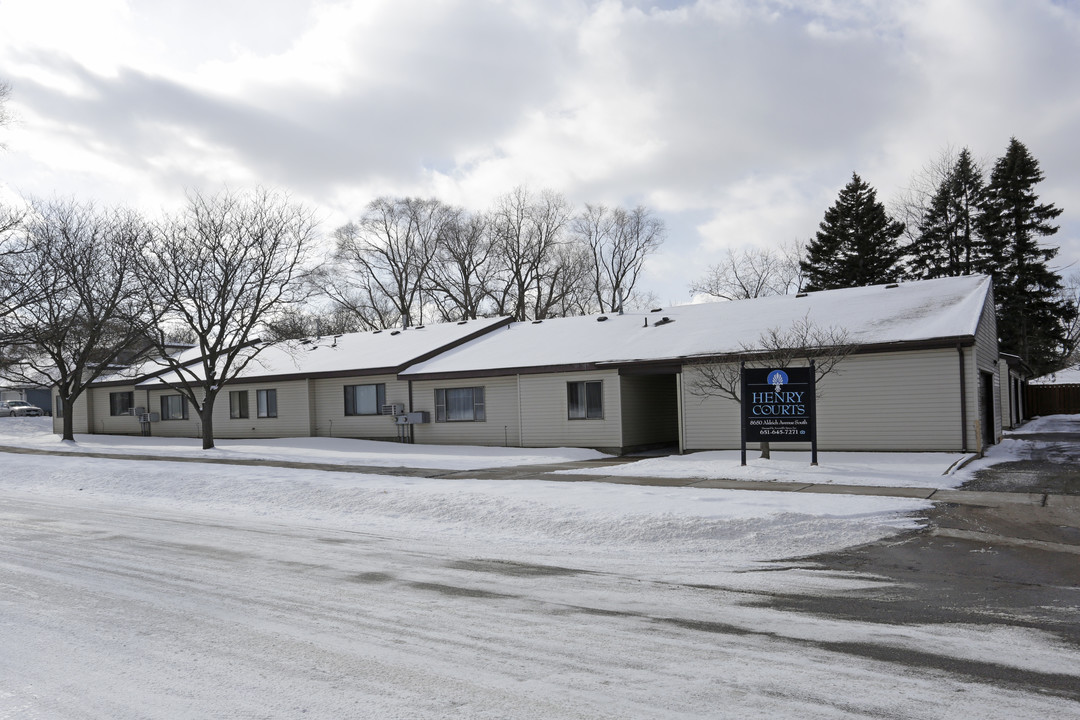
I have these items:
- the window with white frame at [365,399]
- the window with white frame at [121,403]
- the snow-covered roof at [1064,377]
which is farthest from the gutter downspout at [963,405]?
the snow-covered roof at [1064,377]

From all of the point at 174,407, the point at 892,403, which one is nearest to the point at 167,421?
the point at 174,407

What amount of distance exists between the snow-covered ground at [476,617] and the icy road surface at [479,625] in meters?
0.03

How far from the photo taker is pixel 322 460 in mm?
21094

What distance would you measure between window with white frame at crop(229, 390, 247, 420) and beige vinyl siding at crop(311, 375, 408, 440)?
2399 millimetres

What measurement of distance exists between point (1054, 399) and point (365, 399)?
35.4m

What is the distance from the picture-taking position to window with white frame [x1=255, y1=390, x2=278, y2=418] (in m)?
31.2

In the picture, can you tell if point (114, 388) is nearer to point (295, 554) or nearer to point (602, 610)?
point (295, 554)

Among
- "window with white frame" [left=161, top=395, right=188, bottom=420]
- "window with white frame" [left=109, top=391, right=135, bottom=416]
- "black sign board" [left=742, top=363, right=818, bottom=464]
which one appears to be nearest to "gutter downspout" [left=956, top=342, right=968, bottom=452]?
"black sign board" [left=742, top=363, right=818, bottom=464]

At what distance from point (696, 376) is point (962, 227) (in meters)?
34.1

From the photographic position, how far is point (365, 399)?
28922mm

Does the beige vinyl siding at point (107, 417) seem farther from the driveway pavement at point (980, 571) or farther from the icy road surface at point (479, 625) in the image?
the driveway pavement at point (980, 571)

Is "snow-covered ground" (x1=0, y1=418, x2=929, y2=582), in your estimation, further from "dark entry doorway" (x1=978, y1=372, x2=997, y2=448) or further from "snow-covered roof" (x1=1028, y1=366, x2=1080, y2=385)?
"snow-covered roof" (x1=1028, y1=366, x2=1080, y2=385)

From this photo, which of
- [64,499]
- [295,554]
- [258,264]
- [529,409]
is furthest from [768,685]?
[258,264]

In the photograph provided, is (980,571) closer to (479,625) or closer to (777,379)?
(479,625)
